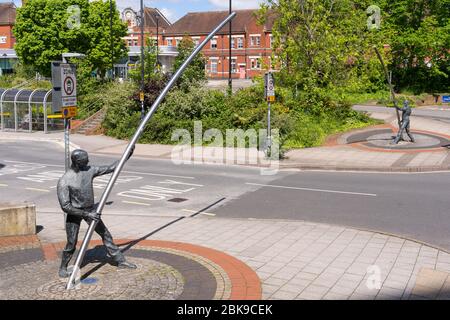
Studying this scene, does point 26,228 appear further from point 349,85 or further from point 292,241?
point 349,85

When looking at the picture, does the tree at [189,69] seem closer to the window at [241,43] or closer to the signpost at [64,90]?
the signpost at [64,90]

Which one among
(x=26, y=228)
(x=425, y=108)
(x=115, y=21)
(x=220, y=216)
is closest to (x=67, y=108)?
(x=26, y=228)

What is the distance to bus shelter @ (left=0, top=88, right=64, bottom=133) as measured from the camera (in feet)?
112

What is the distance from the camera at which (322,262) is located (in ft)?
29.7

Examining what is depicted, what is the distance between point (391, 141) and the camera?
25.0 metres

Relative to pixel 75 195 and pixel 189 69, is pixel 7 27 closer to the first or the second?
pixel 189 69

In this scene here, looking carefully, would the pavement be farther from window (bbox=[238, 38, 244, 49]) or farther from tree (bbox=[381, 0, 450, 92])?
window (bbox=[238, 38, 244, 49])

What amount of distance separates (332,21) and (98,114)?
16113 mm

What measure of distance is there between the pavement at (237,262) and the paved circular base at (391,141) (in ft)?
38.2

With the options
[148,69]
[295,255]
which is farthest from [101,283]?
[148,69]

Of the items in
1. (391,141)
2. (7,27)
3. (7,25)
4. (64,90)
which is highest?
(7,25)

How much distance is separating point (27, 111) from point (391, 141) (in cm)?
2370

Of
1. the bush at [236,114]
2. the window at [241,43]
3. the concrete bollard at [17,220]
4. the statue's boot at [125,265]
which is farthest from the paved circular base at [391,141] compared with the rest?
the window at [241,43]

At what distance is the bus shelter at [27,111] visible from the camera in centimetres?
3425
